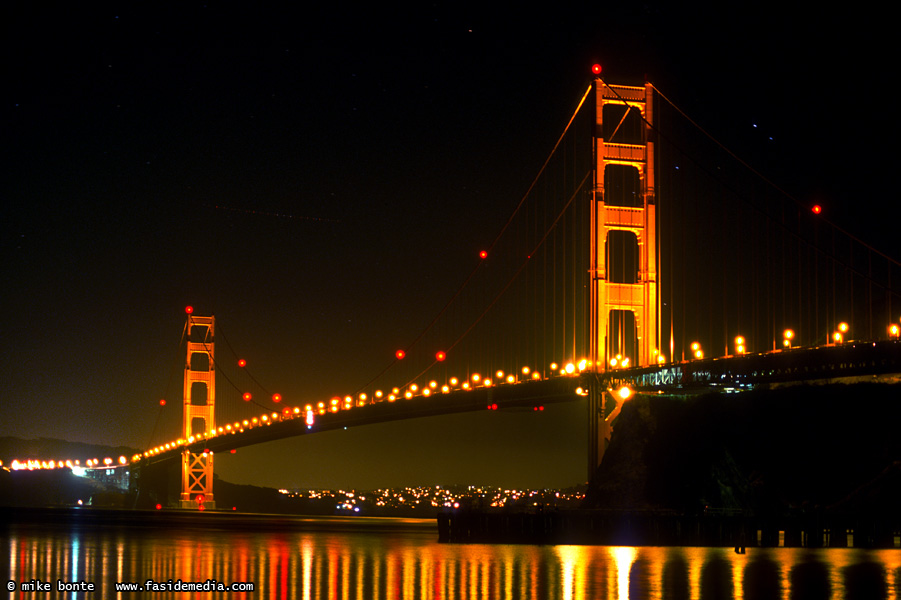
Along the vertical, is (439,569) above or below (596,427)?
below

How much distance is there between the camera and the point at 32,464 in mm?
147500

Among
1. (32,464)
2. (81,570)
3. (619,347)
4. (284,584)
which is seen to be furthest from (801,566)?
(32,464)

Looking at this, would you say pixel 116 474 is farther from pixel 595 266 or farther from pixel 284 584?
pixel 284 584

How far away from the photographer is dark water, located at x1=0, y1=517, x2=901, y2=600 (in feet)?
76.6

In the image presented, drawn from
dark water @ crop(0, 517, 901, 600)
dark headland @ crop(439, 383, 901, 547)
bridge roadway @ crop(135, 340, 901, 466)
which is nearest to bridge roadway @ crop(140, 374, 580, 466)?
bridge roadway @ crop(135, 340, 901, 466)

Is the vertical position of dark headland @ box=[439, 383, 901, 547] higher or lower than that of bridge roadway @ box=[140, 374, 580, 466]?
lower

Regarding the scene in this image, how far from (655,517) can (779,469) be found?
43.9ft

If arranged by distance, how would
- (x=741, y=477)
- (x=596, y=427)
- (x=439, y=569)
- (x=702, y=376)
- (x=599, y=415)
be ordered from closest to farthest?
(x=439, y=569)
(x=702, y=376)
(x=741, y=477)
(x=596, y=427)
(x=599, y=415)

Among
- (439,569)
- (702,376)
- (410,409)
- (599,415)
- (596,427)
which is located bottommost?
(439,569)

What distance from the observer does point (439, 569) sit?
93.4 ft

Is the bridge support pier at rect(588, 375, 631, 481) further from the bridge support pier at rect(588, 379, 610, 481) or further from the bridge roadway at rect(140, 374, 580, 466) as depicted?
the bridge roadway at rect(140, 374, 580, 466)

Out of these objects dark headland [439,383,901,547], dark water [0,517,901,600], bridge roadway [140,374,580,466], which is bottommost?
dark water [0,517,901,600]

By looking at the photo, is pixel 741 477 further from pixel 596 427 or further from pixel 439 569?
pixel 439 569

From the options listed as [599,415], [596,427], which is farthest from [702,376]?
[596,427]
